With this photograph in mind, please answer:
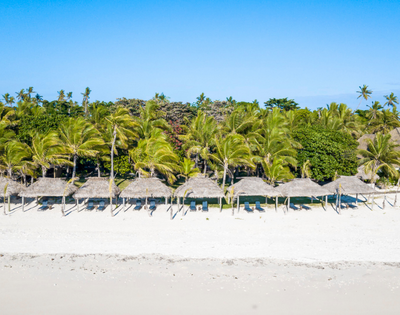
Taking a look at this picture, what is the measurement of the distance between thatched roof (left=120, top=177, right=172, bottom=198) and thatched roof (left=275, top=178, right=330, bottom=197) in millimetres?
6837

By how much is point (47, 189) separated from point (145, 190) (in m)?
5.66

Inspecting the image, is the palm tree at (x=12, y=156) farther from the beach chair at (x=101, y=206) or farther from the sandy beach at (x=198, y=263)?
the beach chair at (x=101, y=206)

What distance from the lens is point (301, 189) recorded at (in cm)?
1862

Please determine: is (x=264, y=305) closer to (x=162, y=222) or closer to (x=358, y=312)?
(x=358, y=312)

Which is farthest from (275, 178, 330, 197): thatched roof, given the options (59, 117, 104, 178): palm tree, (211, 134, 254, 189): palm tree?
(59, 117, 104, 178): palm tree

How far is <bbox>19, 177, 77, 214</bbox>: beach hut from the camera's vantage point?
17.9m

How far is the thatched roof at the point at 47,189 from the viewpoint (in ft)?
58.7

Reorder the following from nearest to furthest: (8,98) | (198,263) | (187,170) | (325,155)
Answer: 1. (198,263)
2. (187,170)
3. (325,155)
4. (8,98)

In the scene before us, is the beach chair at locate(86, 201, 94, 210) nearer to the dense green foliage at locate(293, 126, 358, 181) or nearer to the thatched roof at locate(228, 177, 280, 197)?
the thatched roof at locate(228, 177, 280, 197)

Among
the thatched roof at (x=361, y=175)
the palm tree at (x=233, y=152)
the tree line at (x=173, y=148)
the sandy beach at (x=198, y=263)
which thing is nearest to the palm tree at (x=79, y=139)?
the tree line at (x=173, y=148)

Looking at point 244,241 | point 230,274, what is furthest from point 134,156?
point 230,274

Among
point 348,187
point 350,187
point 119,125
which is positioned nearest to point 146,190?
point 119,125

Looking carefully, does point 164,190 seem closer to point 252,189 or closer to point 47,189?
point 252,189

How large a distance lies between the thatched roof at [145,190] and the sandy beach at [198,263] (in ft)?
3.58
